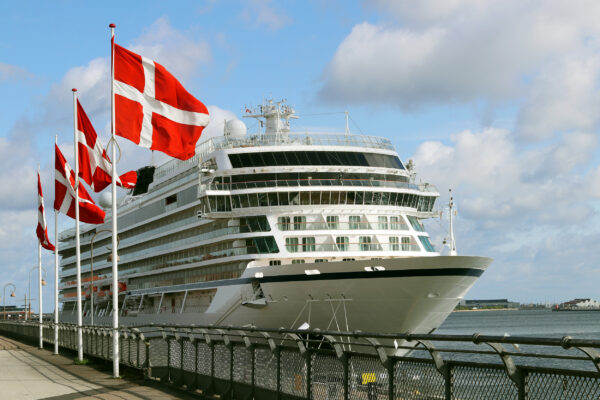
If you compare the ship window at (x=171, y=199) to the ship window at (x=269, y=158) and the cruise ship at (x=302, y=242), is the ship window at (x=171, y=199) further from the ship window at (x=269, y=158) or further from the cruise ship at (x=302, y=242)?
the ship window at (x=269, y=158)

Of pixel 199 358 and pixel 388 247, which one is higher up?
pixel 388 247

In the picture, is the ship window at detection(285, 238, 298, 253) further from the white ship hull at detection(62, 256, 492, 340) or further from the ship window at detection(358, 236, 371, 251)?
the ship window at detection(358, 236, 371, 251)

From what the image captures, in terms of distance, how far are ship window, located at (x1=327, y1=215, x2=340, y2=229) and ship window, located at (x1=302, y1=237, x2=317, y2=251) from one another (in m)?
0.99

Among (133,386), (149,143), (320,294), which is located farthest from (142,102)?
(320,294)

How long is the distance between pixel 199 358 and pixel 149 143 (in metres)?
6.72

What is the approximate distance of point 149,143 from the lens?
20359 mm

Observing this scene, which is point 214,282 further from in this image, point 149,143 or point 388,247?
point 149,143

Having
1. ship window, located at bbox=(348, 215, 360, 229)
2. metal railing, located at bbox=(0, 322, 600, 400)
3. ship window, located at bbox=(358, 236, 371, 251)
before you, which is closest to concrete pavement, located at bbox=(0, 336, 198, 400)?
metal railing, located at bbox=(0, 322, 600, 400)

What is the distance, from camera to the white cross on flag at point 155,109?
2050cm

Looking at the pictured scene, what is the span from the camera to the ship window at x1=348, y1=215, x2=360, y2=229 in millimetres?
35781

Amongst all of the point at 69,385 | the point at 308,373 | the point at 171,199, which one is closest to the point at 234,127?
the point at 171,199

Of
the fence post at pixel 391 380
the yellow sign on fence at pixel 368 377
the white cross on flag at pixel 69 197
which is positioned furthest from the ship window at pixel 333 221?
the fence post at pixel 391 380

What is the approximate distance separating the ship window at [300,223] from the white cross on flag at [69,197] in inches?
377

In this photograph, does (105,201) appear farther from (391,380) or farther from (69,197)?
(391,380)
